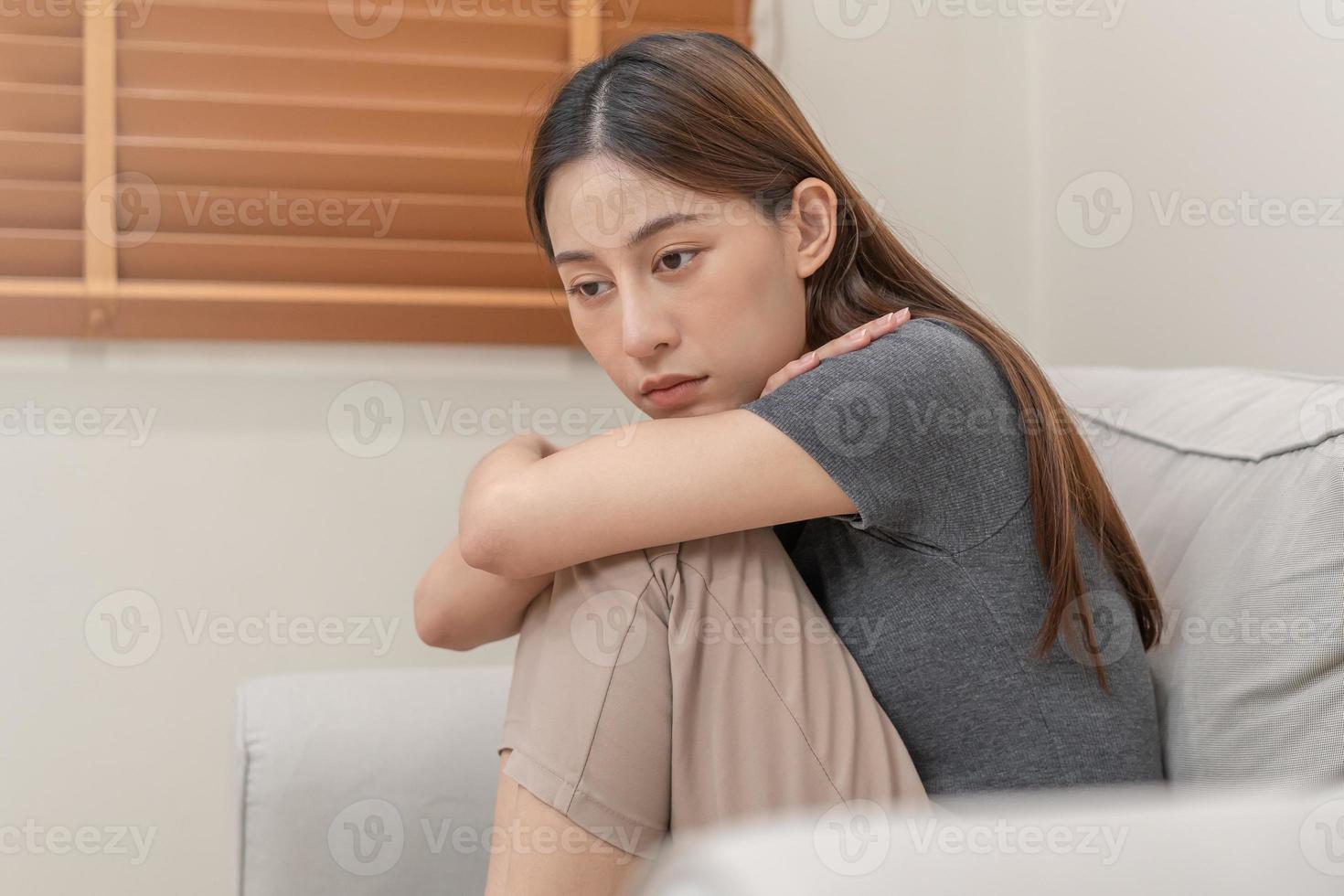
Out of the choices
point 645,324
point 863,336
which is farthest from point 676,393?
point 863,336

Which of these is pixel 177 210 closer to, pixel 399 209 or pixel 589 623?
pixel 399 209

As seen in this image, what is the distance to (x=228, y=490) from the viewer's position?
1.70 metres

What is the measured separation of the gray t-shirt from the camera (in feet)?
2.75

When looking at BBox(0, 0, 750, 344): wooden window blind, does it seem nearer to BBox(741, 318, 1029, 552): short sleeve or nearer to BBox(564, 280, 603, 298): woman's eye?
BBox(564, 280, 603, 298): woman's eye

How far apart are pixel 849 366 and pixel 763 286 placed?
162mm

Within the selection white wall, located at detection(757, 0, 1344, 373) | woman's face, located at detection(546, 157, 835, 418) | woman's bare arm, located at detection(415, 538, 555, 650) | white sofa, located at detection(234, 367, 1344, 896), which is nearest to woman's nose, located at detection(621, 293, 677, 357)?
woman's face, located at detection(546, 157, 835, 418)

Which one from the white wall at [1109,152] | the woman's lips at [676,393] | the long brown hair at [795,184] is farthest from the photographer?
the white wall at [1109,152]

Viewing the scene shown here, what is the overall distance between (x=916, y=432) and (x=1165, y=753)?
0.35 metres

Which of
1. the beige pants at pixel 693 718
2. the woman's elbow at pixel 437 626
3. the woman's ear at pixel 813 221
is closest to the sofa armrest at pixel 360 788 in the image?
the woman's elbow at pixel 437 626

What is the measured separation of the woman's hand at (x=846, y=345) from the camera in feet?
2.99

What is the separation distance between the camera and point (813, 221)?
103 cm

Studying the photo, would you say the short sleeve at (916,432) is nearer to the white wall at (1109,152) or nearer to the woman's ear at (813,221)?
the woman's ear at (813,221)

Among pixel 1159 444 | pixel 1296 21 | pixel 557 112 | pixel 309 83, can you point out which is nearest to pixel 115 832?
pixel 309 83

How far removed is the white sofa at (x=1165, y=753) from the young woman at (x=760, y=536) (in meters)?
0.06
